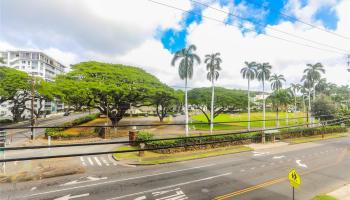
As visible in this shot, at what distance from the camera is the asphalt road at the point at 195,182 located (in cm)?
1288

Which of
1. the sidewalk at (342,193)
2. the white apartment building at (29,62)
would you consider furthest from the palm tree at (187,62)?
the white apartment building at (29,62)

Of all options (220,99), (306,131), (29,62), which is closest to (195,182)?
(220,99)

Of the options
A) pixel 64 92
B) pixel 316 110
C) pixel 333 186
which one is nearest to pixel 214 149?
pixel 333 186

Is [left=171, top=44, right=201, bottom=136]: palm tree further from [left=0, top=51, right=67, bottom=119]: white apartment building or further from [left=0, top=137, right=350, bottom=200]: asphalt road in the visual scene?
[left=0, top=51, right=67, bottom=119]: white apartment building

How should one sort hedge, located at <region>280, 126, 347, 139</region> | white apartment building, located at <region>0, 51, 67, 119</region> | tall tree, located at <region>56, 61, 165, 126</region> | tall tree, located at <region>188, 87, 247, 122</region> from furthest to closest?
white apartment building, located at <region>0, 51, 67, 119</region>
tall tree, located at <region>188, 87, 247, 122</region>
hedge, located at <region>280, 126, 347, 139</region>
tall tree, located at <region>56, 61, 165, 126</region>

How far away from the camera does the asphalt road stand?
12.9 m

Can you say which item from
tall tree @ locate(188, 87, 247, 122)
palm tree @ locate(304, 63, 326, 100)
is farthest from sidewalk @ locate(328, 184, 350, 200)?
palm tree @ locate(304, 63, 326, 100)

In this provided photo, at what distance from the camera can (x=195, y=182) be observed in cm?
1509

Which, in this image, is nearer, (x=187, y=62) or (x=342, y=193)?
(x=342, y=193)

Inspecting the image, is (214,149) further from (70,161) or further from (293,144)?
(70,161)

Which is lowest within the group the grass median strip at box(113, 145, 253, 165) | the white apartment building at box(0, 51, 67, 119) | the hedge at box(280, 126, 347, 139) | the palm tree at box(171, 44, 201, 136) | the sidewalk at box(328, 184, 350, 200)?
the grass median strip at box(113, 145, 253, 165)

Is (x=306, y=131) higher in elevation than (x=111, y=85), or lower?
lower

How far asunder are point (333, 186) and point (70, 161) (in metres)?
23.4

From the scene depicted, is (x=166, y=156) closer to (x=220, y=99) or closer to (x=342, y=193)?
(x=342, y=193)
